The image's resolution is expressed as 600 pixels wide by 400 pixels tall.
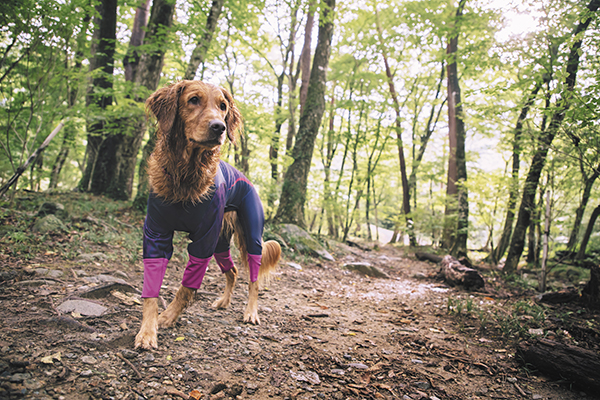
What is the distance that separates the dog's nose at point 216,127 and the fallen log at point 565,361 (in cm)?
306

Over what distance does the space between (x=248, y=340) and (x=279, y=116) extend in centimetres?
894

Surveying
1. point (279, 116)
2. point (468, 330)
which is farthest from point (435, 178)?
point (468, 330)

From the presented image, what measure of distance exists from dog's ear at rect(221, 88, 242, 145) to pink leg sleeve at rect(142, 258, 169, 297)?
1.19 metres

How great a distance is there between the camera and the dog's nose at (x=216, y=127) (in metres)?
2.17

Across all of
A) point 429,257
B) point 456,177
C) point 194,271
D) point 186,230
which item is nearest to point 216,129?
point 186,230

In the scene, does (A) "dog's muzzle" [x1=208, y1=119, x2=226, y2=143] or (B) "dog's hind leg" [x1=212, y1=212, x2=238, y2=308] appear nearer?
(A) "dog's muzzle" [x1=208, y1=119, x2=226, y2=143]

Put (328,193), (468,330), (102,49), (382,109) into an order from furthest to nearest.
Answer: (328,193) < (382,109) < (102,49) < (468,330)

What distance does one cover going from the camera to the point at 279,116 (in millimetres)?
10633

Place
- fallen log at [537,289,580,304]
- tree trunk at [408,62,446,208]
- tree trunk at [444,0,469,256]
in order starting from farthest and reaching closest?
tree trunk at [408,62,446,208], tree trunk at [444,0,469,256], fallen log at [537,289,580,304]

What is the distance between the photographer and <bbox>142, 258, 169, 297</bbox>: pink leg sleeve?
7.47 ft

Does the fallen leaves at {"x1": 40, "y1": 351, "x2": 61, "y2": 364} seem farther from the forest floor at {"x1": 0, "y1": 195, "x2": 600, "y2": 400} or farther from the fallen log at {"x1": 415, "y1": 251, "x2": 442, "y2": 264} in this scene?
the fallen log at {"x1": 415, "y1": 251, "x2": 442, "y2": 264}

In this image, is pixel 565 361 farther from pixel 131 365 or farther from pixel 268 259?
pixel 131 365

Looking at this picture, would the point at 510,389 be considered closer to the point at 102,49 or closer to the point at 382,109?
the point at 102,49

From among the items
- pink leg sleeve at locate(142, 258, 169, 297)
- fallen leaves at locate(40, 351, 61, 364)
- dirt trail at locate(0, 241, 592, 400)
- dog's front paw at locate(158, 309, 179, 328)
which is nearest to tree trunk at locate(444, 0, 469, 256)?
dirt trail at locate(0, 241, 592, 400)
